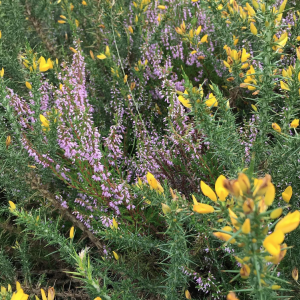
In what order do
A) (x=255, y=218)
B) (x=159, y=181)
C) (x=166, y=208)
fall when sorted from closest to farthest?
(x=255, y=218) < (x=166, y=208) < (x=159, y=181)

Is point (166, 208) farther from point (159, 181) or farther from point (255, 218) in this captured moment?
point (159, 181)

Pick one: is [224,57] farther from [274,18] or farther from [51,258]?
[51,258]

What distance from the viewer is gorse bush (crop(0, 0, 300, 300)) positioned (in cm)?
90

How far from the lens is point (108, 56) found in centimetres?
229

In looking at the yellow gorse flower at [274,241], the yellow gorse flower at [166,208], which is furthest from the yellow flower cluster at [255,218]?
the yellow gorse flower at [166,208]

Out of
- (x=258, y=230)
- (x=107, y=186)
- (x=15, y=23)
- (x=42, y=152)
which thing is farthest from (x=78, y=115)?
(x=15, y=23)

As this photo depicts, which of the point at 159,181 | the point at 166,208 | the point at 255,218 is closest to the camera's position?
the point at 255,218

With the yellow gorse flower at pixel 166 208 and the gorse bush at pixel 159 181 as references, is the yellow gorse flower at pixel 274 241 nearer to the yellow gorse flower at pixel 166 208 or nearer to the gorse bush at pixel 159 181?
the gorse bush at pixel 159 181

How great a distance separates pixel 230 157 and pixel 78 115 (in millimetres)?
1002

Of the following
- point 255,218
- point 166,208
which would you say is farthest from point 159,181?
point 255,218

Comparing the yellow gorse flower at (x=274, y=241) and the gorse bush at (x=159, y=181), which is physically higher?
the yellow gorse flower at (x=274, y=241)

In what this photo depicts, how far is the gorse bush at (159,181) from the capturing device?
0.90 meters

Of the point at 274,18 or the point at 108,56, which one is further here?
the point at 108,56

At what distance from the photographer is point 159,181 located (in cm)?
196
